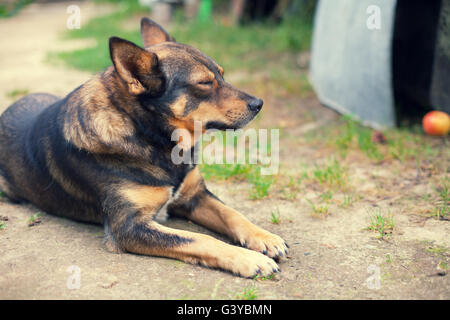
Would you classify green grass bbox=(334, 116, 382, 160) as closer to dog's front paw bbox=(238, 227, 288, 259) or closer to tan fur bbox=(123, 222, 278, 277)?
dog's front paw bbox=(238, 227, 288, 259)

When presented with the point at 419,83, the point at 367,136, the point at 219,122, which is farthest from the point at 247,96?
the point at 419,83

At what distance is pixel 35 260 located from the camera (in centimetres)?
322

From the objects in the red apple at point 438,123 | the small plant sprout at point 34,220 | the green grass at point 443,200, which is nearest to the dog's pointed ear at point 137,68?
the small plant sprout at point 34,220

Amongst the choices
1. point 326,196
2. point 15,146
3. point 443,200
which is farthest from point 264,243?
point 15,146

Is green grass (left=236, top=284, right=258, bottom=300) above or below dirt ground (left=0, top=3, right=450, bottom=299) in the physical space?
above

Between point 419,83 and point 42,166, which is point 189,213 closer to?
point 42,166

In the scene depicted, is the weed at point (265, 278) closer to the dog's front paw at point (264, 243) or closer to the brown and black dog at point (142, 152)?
the brown and black dog at point (142, 152)

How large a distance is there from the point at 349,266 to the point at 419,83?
369cm

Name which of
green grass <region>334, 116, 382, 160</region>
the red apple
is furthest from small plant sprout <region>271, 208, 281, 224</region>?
the red apple

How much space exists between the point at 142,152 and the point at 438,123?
140 inches

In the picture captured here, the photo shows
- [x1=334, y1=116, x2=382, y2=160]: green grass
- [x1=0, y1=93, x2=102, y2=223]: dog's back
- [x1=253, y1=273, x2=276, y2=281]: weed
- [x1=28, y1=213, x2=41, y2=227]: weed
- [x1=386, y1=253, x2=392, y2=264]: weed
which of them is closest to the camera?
[x1=253, y1=273, x2=276, y2=281]: weed

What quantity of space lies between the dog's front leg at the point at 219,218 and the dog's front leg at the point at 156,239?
210mm

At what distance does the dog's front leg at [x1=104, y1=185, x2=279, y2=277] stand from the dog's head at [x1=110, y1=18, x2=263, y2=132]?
0.59 metres

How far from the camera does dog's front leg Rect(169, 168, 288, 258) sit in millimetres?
3344
